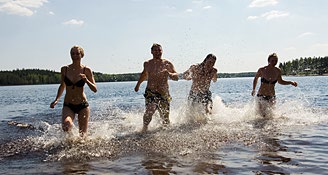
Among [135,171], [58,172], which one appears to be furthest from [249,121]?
[58,172]

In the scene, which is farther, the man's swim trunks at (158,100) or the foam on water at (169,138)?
the man's swim trunks at (158,100)

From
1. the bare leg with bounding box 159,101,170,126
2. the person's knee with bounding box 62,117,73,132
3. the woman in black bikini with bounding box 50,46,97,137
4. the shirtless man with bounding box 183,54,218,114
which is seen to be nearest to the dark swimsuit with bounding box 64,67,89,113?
the woman in black bikini with bounding box 50,46,97,137

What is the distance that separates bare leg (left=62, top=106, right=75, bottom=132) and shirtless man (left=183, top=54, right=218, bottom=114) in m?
4.12

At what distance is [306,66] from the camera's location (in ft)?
465

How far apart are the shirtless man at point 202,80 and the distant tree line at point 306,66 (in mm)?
132800

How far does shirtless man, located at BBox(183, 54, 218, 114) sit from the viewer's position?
10211 millimetres

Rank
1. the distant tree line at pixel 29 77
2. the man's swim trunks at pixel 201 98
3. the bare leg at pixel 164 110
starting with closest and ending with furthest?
1. the bare leg at pixel 164 110
2. the man's swim trunks at pixel 201 98
3. the distant tree line at pixel 29 77

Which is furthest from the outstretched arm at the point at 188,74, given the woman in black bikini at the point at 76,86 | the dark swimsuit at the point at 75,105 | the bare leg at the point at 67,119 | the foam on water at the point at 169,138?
the bare leg at the point at 67,119

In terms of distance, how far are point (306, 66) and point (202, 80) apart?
5670 inches

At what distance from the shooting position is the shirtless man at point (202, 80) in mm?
10211

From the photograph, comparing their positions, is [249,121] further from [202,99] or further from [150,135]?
[150,135]

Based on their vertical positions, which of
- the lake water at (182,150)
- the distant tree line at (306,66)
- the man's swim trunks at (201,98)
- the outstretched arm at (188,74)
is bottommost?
the lake water at (182,150)

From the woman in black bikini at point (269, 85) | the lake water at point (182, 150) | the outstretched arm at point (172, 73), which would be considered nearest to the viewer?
the lake water at point (182, 150)

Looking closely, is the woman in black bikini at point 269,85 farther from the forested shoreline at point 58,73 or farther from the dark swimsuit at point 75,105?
the forested shoreline at point 58,73
